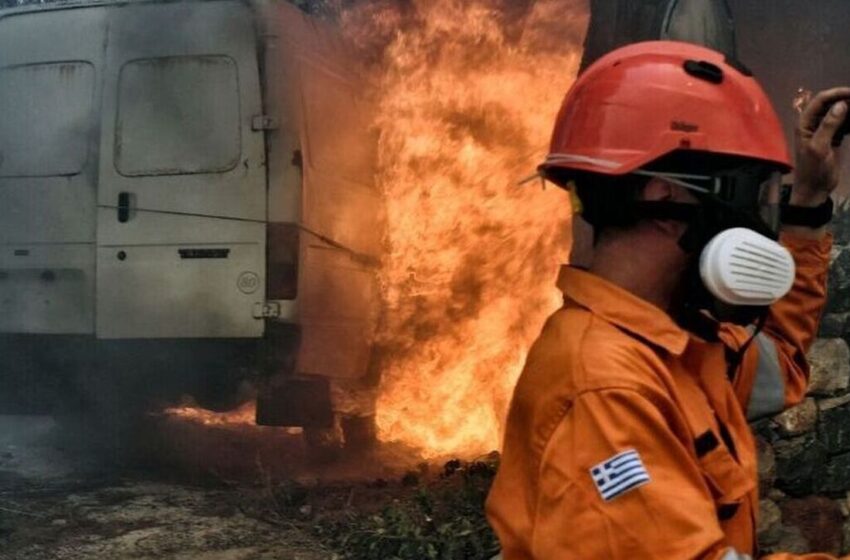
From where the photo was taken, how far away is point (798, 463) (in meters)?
4.46

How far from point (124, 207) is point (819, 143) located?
5293 millimetres

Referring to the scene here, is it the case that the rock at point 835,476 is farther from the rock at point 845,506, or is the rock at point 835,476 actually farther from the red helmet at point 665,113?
the red helmet at point 665,113

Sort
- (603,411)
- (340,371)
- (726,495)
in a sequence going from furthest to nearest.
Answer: (340,371) < (726,495) < (603,411)

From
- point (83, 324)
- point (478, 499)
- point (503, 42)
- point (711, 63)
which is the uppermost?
point (503, 42)

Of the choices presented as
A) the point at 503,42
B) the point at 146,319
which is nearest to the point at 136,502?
the point at 146,319

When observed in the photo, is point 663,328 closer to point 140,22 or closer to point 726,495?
point 726,495

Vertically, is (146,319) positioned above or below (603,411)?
below

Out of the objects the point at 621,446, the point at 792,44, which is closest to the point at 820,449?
A: the point at 621,446

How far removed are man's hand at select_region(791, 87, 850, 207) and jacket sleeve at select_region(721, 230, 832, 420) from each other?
14 centimetres

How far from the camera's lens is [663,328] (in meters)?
1.74

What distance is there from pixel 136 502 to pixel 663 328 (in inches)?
197

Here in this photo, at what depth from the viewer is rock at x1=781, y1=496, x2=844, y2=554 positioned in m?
4.46

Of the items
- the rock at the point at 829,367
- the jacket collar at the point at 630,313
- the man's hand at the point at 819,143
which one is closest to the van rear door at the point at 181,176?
the rock at the point at 829,367

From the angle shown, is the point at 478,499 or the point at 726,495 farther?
the point at 478,499
